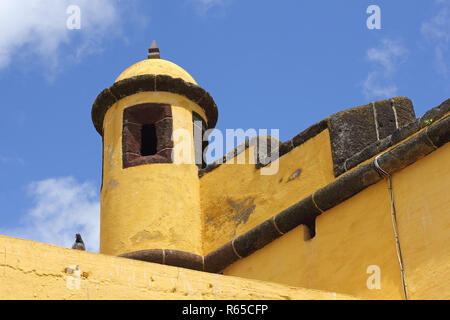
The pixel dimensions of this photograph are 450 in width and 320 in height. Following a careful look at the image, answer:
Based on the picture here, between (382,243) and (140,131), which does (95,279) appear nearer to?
(382,243)

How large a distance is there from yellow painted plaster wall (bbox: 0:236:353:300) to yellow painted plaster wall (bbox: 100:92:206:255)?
376 centimetres

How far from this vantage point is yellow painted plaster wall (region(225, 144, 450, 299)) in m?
6.09

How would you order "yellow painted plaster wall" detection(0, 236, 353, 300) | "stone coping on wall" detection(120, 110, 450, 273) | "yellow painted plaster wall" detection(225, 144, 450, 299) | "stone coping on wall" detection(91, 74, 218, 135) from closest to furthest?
"yellow painted plaster wall" detection(0, 236, 353, 300)
"yellow painted plaster wall" detection(225, 144, 450, 299)
"stone coping on wall" detection(120, 110, 450, 273)
"stone coping on wall" detection(91, 74, 218, 135)

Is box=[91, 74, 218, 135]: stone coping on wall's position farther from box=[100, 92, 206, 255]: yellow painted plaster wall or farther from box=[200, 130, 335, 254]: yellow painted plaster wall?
box=[200, 130, 335, 254]: yellow painted plaster wall

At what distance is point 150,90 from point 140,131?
485 mm

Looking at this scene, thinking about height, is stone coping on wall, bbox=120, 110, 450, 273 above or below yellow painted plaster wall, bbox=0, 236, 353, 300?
above

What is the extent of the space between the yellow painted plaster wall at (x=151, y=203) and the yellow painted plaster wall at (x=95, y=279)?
3764 millimetres

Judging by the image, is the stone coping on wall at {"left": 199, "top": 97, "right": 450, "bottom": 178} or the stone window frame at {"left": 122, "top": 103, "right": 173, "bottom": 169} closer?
the stone coping on wall at {"left": 199, "top": 97, "right": 450, "bottom": 178}

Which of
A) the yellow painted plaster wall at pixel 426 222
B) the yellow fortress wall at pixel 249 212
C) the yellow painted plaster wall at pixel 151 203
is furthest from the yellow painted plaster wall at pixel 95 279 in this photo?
the yellow painted plaster wall at pixel 151 203

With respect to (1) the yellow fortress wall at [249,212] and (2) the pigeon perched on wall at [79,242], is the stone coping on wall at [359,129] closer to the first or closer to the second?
(1) the yellow fortress wall at [249,212]

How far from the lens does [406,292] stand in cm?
616

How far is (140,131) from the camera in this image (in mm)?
9609

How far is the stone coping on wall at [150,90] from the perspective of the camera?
31.6 feet

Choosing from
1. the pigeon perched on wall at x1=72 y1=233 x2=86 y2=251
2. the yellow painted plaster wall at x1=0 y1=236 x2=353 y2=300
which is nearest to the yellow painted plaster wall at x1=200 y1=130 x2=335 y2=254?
the pigeon perched on wall at x1=72 y1=233 x2=86 y2=251
